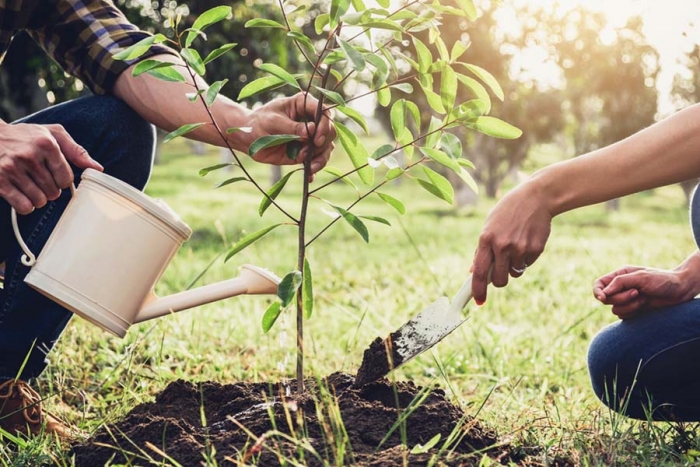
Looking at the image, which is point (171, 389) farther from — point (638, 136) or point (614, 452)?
point (638, 136)

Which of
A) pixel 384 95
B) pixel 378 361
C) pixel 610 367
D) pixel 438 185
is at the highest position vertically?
pixel 384 95

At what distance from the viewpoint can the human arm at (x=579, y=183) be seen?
150 centimetres

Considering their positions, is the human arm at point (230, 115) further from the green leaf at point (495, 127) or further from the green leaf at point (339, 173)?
the green leaf at point (495, 127)

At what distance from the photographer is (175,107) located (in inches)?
79.9

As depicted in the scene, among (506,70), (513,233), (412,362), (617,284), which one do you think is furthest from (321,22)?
(506,70)

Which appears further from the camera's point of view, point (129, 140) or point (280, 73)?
point (129, 140)

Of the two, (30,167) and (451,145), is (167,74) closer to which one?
(30,167)

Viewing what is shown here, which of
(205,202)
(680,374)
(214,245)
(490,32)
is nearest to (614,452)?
(680,374)

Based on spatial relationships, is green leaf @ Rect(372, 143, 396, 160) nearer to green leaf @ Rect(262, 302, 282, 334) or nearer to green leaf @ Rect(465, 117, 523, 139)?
green leaf @ Rect(465, 117, 523, 139)

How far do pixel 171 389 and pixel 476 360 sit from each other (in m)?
1.29

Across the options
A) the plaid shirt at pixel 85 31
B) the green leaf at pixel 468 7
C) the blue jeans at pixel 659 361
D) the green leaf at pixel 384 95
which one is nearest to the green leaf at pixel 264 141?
the green leaf at pixel 384 95

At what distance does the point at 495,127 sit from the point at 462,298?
38 cm

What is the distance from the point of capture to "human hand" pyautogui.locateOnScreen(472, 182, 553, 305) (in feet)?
4.89

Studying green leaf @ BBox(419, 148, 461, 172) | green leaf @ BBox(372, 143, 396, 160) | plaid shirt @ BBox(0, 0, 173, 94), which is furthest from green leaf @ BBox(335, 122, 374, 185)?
plaid shirt @ BBox(0, 0, 173, 94)
